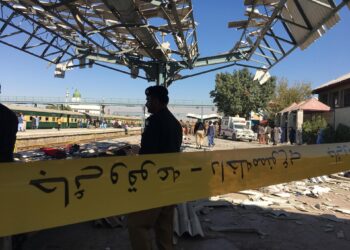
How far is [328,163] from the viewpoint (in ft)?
20.5

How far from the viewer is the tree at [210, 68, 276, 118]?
65938 millimetres

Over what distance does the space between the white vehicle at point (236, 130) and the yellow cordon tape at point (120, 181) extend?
39395mm

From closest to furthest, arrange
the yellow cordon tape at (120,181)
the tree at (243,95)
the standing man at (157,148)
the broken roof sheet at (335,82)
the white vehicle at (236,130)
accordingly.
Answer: the yellow cordon tape at (120,181)
the standing man at (157,148)
the broken roof sheet at (335,82)
the white vehicle at (236,130)
the tree at (243,95)

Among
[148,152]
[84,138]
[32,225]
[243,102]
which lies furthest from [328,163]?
[243,102]

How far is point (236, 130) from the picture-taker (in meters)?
45.3

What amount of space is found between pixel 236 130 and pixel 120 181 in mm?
42163

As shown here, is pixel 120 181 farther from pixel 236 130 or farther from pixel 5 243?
pixel 236 130

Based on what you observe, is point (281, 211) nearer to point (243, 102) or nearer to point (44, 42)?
point (44, 42)

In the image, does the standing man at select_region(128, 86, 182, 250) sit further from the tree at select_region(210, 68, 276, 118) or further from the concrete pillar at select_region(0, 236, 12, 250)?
the tree at select_region(210, 68, 276, 118)

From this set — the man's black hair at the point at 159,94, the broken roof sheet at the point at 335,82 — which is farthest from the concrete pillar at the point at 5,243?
the broken roof sheet at the point at 335,82

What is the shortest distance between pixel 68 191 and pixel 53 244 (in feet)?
9.53

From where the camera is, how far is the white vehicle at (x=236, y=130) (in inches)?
1766

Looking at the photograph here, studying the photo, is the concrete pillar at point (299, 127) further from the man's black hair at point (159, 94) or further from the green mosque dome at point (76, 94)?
the green mosque dome at point (76, 94)

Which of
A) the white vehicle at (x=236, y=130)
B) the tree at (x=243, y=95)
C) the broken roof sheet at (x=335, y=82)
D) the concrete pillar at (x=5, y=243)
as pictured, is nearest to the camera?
the concrete pillar at (x=5, y=243)
